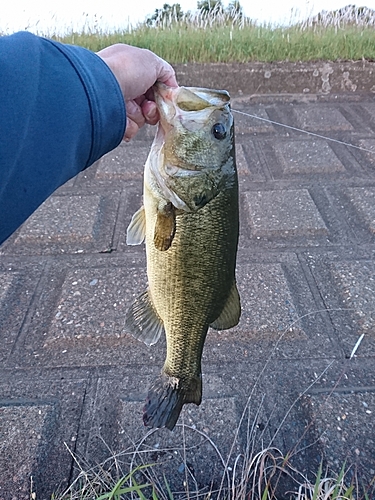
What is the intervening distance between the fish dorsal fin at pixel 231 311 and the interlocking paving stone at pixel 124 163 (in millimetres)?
2221

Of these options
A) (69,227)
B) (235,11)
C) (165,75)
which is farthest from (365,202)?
(235,11)

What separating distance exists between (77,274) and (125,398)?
0.88 metres

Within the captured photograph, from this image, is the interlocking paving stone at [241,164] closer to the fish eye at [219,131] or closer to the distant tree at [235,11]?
the fish eye at [219,131]

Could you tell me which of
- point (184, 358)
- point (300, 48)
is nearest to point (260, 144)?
point (300, 48)

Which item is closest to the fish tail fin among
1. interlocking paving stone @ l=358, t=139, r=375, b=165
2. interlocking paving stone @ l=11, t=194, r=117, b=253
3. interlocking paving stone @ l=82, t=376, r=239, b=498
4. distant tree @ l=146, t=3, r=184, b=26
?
interlocking paving stone @ l=82, t=376, r=239, b=498

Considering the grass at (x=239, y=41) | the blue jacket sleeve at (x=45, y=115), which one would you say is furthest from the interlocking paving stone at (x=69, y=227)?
the grass at (x=239, y=41)

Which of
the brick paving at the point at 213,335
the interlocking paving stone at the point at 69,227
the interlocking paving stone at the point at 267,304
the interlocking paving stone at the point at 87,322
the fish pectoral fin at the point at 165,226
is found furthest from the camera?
the interlocking paving stone at the point at 69,227

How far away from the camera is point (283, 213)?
120 inches

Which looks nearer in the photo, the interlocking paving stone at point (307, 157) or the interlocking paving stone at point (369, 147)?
the interlocking paving stone at point (307, 157)

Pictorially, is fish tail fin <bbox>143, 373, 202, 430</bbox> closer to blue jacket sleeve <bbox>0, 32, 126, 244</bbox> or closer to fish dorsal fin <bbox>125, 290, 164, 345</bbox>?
fish dorsal fin <bbox>125, 290, 164, 345</bbox>

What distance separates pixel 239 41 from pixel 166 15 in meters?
1.35

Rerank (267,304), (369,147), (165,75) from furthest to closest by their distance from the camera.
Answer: (369,147) → (267,304) → (165,75)

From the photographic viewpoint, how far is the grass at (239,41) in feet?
15.6

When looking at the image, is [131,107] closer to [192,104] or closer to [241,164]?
[192,104]
